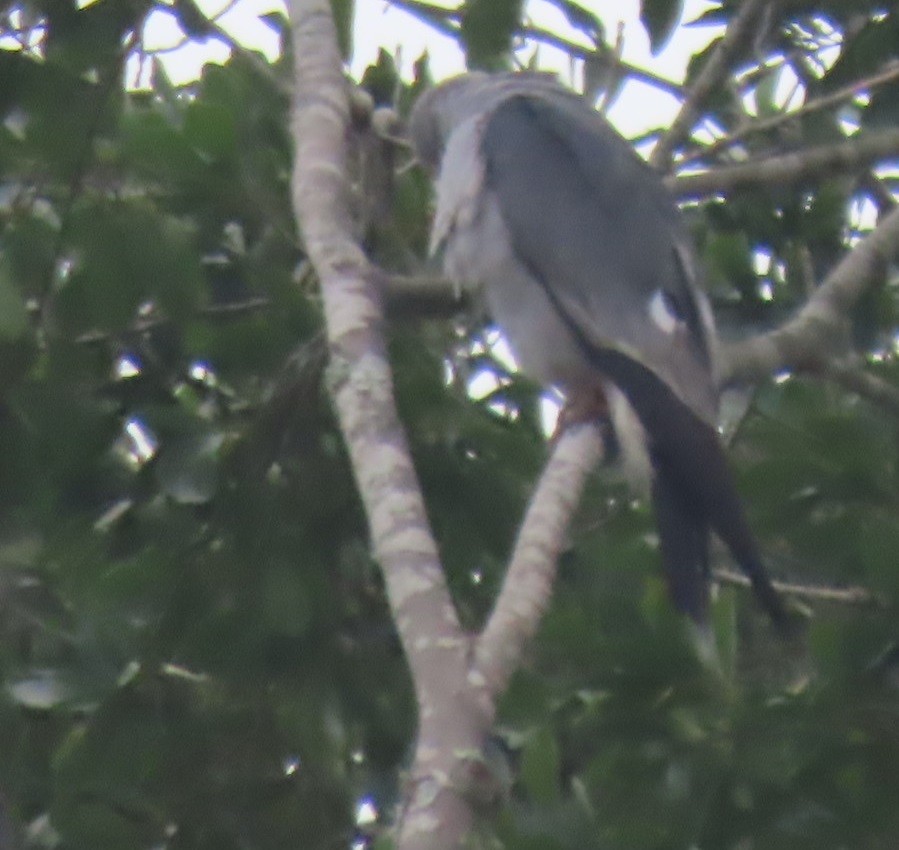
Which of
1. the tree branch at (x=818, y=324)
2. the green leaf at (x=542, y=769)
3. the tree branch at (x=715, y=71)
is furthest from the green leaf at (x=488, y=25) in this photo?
the green leaf at (x=542, y=769)

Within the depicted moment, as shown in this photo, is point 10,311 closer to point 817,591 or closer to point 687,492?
point 687,492

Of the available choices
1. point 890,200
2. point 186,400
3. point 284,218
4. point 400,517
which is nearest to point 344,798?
point 186,400

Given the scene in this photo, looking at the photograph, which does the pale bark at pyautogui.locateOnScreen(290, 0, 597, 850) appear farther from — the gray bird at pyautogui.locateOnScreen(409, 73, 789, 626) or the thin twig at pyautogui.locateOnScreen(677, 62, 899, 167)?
the thin twig at pyautogui.locateOnScreen(677, 62, 899, 167)

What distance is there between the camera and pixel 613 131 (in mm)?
4172

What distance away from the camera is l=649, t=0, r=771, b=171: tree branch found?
3.57 meters

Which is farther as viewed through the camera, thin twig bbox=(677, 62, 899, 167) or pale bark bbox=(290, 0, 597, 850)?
thin twig bbox=(677, 62, 899, 167)

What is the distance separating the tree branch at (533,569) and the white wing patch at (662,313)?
0.66 m

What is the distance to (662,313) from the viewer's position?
12.0 ft

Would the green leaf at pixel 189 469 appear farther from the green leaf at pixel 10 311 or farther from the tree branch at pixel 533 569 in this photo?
the tree branch at pixel 533 569

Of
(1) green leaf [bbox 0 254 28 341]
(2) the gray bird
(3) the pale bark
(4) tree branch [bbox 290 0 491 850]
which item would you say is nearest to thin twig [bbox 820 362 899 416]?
(2) the gray bird

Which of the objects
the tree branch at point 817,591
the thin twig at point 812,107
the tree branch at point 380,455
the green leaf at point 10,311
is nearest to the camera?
the tree branch at point 380,455

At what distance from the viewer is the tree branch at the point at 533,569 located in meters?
2.06

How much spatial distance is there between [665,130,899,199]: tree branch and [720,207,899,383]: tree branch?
0.41 ft

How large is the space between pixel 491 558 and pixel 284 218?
27.4 inches
